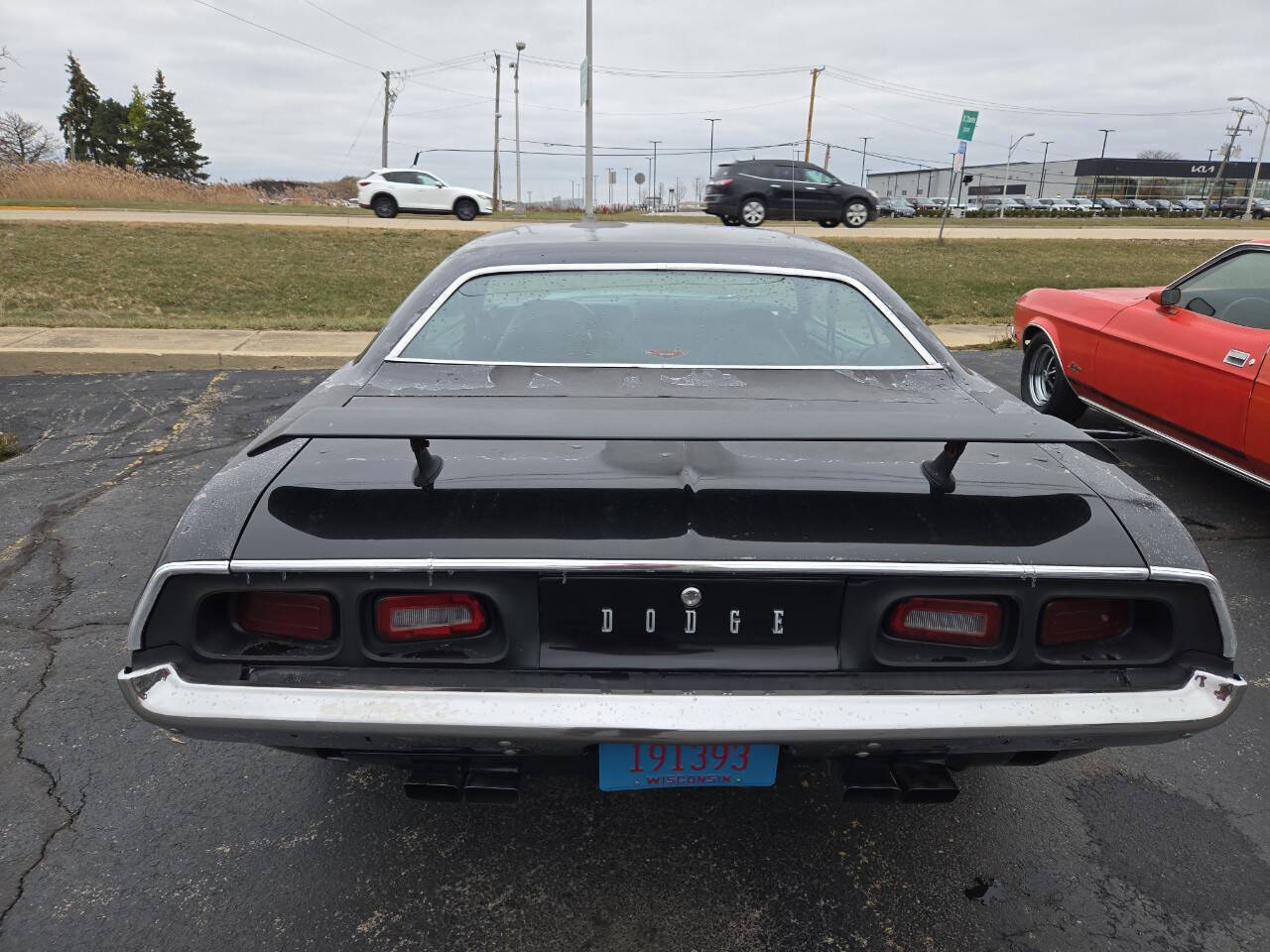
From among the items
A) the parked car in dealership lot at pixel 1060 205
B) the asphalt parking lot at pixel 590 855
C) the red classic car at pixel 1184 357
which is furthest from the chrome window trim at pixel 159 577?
the parked car in dealership lot at pixel 1060 205

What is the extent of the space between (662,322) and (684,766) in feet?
4.91

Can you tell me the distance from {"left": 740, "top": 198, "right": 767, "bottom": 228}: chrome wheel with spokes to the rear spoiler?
1967 cm

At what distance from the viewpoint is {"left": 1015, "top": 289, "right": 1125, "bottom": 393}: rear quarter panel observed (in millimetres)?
5605

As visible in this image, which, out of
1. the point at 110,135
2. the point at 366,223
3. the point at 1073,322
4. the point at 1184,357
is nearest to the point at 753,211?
the point at 366,223

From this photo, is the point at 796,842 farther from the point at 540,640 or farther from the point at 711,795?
the point at 540,640

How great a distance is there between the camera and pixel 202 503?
6.52ft

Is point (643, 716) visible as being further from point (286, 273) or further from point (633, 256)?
point (286, 273)

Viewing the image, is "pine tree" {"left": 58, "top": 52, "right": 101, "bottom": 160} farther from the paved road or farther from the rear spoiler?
the rear spoiler

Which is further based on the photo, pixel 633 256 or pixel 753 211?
pixel 753 211

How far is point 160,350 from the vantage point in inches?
316

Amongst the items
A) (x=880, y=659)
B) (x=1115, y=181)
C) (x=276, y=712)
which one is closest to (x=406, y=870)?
(x=276, y=712)

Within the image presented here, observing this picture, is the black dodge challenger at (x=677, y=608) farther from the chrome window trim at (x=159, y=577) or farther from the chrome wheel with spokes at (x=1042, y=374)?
the chrome wheel with spokes at (x=1042, y=374)

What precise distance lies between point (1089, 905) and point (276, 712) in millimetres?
1898

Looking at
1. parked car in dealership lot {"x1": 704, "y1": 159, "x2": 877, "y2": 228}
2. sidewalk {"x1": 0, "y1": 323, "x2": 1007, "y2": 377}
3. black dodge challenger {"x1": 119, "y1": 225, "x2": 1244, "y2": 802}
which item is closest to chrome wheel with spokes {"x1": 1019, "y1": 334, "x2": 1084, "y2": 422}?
black dodge challenger {"x1": 119, "y1": 225, "x2": 1244, "y2": 802}
